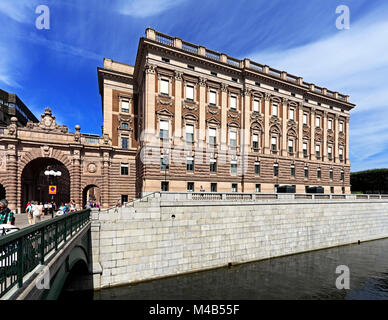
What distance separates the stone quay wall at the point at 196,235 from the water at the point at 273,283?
789 millimetres

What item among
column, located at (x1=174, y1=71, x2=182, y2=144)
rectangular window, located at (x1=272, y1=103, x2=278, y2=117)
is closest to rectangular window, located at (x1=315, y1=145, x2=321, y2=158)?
rectangular window, located at (x1=272, y1=103, x2=278, y2=117)

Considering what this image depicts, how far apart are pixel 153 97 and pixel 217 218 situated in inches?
624

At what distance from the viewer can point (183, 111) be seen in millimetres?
26500

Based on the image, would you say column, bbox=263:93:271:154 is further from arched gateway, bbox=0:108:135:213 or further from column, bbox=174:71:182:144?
arched gateway, bbox=0:108:135:213

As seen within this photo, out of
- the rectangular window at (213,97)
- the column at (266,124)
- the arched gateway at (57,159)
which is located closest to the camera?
the arched gateway at (57,159)

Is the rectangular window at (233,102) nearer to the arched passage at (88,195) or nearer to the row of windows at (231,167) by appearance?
the row of windows at (231,167)

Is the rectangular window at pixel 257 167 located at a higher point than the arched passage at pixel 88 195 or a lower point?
higher

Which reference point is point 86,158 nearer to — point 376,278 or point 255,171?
point 255,171

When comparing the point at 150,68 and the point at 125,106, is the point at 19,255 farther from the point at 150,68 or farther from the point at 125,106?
the point at 125,106

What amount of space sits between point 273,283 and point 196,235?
6.22 meters

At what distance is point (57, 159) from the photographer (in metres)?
25.2

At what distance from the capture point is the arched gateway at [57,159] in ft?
75.3

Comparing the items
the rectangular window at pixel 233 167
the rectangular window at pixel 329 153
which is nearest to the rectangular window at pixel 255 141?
the rectangular window at pixel 233 167

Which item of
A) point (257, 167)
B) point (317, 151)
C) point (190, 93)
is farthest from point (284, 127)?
point (190, 93)
